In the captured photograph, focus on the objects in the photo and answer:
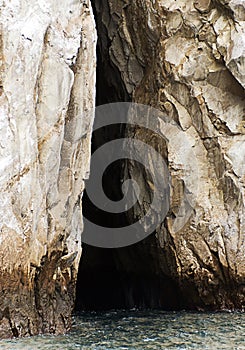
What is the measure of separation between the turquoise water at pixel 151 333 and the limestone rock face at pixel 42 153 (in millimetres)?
424

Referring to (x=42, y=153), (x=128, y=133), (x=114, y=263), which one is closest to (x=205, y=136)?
(x=128, y=133)

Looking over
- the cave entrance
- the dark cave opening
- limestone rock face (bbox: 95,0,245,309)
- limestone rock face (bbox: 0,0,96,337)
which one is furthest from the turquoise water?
the dark cave opening

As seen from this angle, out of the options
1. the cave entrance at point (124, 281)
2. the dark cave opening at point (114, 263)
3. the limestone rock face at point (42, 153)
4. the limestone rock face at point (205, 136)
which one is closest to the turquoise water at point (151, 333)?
the limestone rock face at point (42, 153)

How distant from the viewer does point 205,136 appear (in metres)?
11.0

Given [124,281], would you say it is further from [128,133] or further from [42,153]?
[42,153]

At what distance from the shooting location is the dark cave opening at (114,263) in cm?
1262

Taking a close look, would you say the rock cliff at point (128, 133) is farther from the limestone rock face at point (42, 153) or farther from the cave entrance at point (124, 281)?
the cave entrance at point (124, 281)

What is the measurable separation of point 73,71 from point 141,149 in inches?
131

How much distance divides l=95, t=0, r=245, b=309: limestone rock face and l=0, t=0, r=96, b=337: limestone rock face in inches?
87.5

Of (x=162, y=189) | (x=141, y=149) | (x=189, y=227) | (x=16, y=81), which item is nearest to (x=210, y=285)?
(x=189, y=227)

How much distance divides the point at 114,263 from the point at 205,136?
5784mm

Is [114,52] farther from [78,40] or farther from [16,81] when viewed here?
[16,81]

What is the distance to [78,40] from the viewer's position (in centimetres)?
899

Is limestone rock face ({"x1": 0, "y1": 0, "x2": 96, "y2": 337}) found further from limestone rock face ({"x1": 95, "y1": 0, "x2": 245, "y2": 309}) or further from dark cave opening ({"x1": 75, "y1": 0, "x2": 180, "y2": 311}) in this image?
dark cave opening ({"x1": 75, "y1": 0, "x2": 180, "y2": 311})
